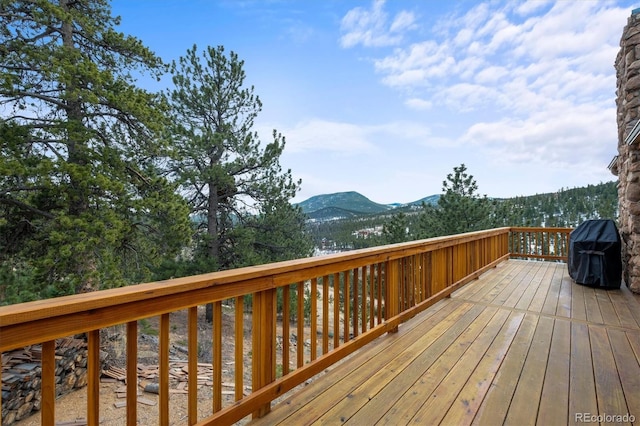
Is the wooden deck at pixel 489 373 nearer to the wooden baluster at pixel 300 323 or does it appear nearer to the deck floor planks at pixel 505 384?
the deck floor planks at pixel 505 384

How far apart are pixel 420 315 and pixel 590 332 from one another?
1562mm

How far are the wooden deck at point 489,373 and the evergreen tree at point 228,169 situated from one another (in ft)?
22.5

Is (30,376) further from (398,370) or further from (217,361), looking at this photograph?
(398,370)

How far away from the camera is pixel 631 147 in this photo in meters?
4.21

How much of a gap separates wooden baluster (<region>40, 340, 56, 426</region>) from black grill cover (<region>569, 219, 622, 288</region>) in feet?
20.3

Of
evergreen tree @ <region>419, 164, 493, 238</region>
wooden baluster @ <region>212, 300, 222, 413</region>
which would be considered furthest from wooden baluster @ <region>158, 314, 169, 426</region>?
evergreen tree @ <region>419, 164, 493, 238</region>

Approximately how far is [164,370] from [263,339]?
540 mm

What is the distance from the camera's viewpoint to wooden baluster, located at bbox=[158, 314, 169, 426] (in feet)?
4.32

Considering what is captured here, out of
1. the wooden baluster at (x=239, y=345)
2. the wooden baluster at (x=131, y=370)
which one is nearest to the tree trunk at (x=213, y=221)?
the wooden baluster at (x=239, y=345)

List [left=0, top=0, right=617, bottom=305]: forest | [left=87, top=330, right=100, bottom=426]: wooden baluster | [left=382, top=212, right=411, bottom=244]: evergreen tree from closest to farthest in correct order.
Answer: [left=87, top=330, right=100, bottom=426]: wooden baluster < [left=0, top=0, right=617, bottom=305]: forest < [left=382, top=212, right=411, bottom=244]: evergreen tree

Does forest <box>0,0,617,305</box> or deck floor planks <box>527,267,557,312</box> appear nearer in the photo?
deck floor planks <box>527,267,557,312</box>

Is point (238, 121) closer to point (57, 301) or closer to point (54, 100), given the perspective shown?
point (54, 100)

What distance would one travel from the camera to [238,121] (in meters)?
9.75

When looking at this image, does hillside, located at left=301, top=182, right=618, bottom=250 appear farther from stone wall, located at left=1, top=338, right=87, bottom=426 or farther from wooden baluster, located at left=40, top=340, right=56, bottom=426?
wooden baluster, located at left=40, top=340, right=56, bottom=426
